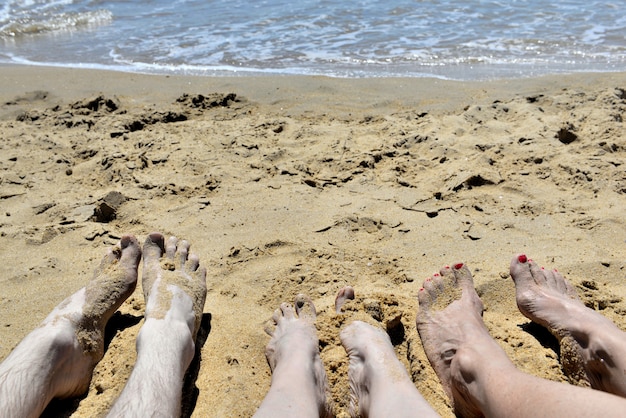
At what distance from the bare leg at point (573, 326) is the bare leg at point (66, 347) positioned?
5.77 feet

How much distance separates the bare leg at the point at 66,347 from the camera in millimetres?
1813

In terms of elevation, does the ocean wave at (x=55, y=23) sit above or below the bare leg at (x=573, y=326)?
above

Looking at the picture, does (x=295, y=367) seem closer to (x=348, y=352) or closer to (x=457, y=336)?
(x=348, y=352)

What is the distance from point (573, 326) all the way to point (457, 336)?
446mm

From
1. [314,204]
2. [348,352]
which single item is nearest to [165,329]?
[348,352]

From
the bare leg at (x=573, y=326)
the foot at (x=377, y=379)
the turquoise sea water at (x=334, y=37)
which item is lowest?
the foot at (x=377, y=379)

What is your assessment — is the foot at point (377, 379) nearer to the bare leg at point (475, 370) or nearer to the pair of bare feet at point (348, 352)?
the pair of bare feet at point (348, 352)

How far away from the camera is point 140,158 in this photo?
375 centimetres

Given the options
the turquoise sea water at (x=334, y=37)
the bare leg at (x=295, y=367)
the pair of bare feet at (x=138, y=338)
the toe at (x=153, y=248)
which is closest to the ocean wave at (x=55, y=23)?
the turquoise sea water at (x=334, y=37)

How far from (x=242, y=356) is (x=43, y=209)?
1763 mm

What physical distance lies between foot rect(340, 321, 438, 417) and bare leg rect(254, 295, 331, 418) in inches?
4.9

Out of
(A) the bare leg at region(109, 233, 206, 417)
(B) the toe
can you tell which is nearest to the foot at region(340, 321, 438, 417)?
(A) the bare leg at region(109, 233, 206, 417)

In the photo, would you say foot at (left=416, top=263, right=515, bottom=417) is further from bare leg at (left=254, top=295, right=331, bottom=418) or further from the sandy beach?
bare leg at (left=254, top=295, right=331, bottom=418)

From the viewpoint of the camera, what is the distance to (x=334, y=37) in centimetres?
734
